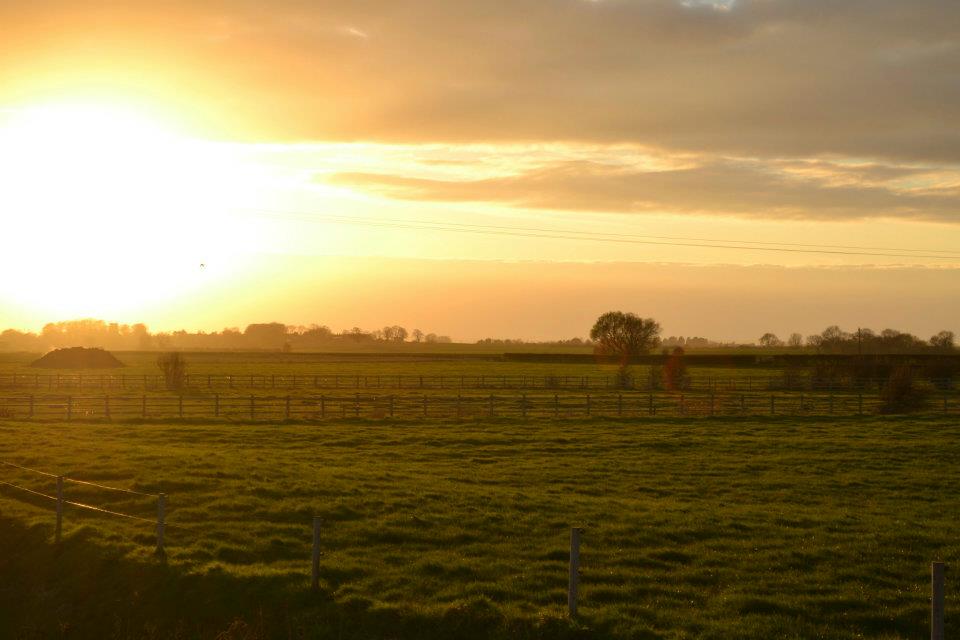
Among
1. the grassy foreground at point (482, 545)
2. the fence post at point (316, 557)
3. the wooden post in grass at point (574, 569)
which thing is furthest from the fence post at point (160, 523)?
the wooden post in grass at point (574, 569)

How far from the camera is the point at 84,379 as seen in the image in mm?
80062

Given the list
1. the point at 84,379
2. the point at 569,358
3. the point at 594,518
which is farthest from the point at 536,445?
the point at 569,358

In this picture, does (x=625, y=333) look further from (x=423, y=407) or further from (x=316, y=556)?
(x=316, y=556)

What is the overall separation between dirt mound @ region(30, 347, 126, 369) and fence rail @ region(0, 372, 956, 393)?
1332 inches

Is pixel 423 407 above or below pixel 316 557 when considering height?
below

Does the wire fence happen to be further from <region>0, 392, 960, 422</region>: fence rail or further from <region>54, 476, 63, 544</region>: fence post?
<region>0, 392, 960, 422</region>: fence rail

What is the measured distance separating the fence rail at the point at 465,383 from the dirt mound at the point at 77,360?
33.8 metres

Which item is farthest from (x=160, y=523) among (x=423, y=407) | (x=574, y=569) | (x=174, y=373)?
(x=174, y=373)

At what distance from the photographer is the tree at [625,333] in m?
123

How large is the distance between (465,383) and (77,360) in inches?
2511

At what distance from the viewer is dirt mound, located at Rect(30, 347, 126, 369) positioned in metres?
116

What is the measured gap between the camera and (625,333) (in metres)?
124

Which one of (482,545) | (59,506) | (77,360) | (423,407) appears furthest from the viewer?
(77,360)

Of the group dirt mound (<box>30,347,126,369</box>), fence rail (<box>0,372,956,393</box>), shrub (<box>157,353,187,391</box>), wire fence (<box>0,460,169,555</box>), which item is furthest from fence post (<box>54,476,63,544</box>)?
dirt mound (<box>30,347,126,369</box>)
